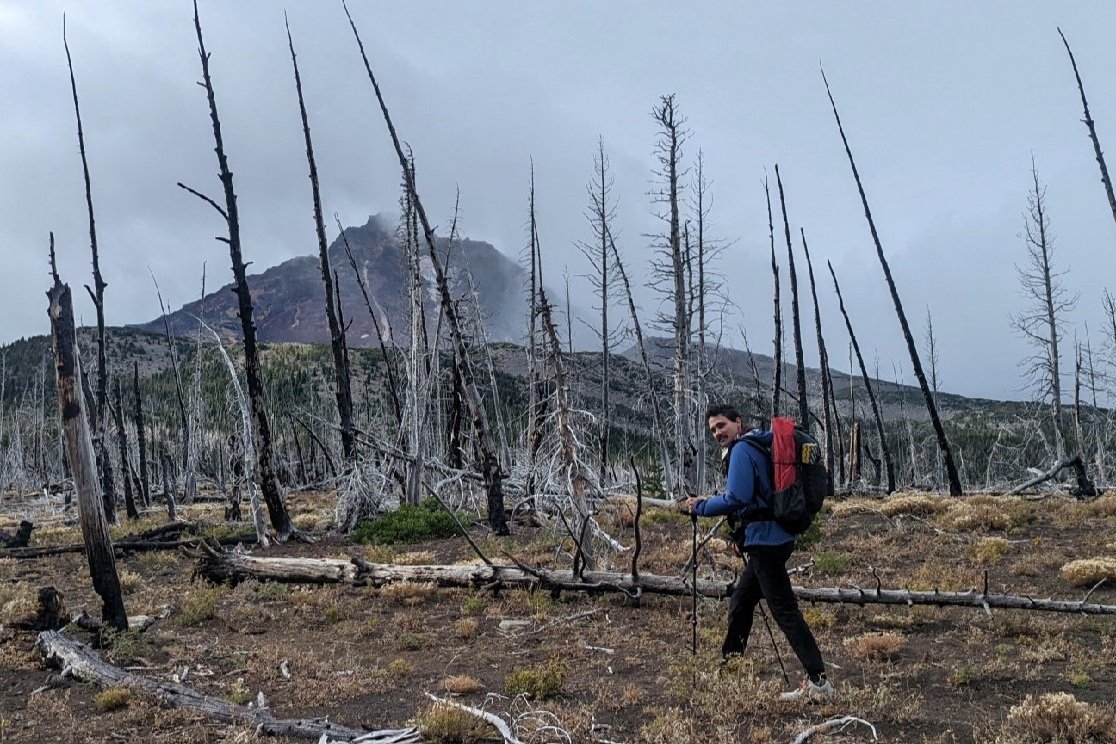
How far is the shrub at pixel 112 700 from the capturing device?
5.84 meters

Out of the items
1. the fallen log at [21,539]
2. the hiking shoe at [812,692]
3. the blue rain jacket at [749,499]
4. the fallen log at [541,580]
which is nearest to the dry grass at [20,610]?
the fallen log at [541,580]

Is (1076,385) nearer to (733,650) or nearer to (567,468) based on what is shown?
(567,468)

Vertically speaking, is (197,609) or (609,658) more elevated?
(197,609)

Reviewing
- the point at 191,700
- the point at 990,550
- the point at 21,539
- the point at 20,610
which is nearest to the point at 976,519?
the point at 990,550

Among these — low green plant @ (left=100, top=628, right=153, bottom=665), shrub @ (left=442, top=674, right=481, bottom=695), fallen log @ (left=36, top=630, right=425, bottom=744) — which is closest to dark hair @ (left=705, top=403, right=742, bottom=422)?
shrub @ (left=442, top=674, right=481, bottom=695)

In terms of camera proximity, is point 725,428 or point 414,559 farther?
point 414,559

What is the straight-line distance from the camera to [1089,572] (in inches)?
350

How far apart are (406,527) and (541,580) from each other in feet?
21.8

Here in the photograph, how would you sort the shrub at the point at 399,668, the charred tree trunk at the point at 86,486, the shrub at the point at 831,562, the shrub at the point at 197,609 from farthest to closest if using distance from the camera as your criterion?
the shrub at the point at 831,562 → the shrub at the point at 197,609 → the charred tree trunk at the point at 86,486 → the shrub at the point at 399,668

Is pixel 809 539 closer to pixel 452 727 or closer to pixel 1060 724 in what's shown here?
pixel 1060 724

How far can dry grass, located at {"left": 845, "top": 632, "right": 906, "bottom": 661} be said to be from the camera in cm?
648

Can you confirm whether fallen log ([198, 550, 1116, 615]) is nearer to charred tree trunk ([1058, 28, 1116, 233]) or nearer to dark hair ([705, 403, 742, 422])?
dark hair ([705, 403, 742, 422])

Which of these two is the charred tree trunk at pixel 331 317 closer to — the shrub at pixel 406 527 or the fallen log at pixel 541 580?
the shrub at pixel 406 527

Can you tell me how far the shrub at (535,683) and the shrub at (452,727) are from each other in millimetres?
772
